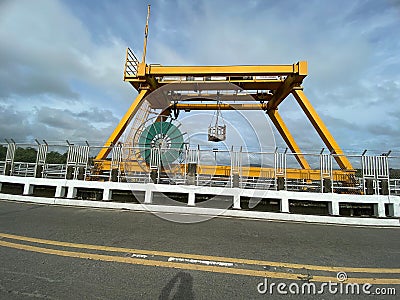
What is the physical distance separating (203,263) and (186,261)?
0.24 meters

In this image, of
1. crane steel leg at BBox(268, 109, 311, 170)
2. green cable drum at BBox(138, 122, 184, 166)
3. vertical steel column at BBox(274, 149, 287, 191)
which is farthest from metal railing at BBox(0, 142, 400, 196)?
crane steel leg at BBox(268, 109, 311, 170)

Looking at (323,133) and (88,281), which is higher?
(323,133)

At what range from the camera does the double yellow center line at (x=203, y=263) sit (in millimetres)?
3033

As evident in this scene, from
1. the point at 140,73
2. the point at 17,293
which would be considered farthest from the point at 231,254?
the point at 140,73

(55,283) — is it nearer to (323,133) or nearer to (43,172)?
(43,172)

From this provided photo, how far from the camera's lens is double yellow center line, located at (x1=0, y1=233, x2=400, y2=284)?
3.03 metres

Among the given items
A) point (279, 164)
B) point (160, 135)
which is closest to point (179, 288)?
point (279, 164)

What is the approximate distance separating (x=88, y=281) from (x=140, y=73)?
34.6 feet

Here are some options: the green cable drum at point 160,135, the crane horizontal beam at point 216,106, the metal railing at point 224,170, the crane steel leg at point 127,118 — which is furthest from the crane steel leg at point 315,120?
the crane steel leg at point 127,118

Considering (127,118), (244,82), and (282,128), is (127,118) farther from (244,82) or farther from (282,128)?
(282,128)

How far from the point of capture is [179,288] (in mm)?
2629

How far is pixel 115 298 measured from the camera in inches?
94.2

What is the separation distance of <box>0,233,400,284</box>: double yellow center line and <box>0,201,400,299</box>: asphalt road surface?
0.04ft

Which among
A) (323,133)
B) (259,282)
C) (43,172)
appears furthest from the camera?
(323,133)
